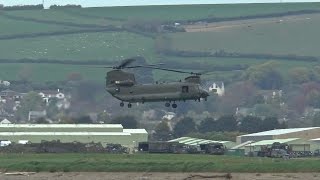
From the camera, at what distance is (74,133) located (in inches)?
4988

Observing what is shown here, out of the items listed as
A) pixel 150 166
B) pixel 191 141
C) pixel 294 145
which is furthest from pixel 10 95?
pixel 150 166

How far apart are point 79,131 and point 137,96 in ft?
108

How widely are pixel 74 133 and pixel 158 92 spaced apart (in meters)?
30.5

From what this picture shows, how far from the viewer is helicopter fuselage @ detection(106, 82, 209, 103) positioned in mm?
95688

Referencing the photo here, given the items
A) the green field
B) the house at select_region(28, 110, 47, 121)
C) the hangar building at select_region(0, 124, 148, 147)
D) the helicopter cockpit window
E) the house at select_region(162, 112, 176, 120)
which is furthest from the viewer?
the house at select_region(162, 112, 176, 120)

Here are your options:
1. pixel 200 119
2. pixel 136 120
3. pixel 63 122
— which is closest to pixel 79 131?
pixel 63 122

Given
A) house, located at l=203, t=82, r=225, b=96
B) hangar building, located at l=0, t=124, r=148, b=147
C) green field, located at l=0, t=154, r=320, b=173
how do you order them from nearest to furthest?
1. green field, located at l=0, t=154, r=320, b=173
2. hangar building, located at l=0, t=124, r=148, b=147
3. house, located at l=203, t=82, r=225, b=96

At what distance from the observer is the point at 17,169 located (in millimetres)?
83875

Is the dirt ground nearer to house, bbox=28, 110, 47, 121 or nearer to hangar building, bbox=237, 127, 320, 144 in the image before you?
hangar building, bbox=237, 127, 320, 144

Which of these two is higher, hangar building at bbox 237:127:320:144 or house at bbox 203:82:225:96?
house at bbox 203:82:225:96

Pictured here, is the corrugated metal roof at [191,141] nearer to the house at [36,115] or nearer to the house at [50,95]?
the house at [50,95]

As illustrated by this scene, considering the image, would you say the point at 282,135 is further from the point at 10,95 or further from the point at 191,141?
the point at 10,95

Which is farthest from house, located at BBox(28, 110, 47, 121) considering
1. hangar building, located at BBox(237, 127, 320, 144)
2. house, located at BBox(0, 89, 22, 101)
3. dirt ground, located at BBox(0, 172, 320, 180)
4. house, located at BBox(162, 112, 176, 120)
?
dirt ground, located at BBox(0, 172, 320, 180)

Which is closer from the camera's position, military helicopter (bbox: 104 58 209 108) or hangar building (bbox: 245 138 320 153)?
military helicopter (bbox: 104 58 209 108)
